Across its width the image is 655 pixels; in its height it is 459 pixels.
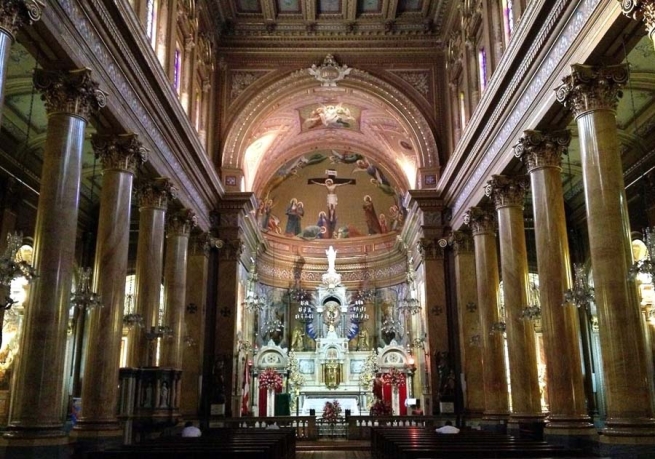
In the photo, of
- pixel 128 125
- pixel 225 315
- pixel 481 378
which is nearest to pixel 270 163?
pixel 225 315

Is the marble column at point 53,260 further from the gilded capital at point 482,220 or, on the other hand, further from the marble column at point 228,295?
the marble column at point 228,295

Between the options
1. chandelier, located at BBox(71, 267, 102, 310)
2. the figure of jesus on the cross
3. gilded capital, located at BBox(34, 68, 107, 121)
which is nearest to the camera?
gilded capital, located at BBox(34, 68, 107, 121)

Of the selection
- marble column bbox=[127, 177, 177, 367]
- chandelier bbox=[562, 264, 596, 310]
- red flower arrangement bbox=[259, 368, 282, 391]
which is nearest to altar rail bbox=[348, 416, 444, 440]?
marble column bbox=[127, 177, 177, 367]

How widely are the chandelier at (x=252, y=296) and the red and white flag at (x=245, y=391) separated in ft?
7.69

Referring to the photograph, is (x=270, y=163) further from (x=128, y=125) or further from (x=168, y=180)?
(x=128, y=125)

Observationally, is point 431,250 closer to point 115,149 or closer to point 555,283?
point 555,283

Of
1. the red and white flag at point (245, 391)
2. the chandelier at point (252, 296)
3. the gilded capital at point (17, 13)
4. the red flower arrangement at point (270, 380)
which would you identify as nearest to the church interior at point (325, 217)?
the gilded capital at point (17, 13)

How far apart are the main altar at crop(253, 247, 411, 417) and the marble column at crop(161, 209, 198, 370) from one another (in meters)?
10.8

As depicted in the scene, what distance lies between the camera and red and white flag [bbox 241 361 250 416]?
23336 mm

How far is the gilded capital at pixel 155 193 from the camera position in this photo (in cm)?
1518

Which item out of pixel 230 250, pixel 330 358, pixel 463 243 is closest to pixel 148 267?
pixel 230 250

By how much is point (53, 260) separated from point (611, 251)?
835 cm

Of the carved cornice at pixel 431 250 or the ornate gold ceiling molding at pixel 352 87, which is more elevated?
the ornate gold ceiling molding at pixel 352 87

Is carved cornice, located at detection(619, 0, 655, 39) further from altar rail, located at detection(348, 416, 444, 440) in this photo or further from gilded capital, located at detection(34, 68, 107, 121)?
altar rail, located at detection(348, 416, 444, 440)
